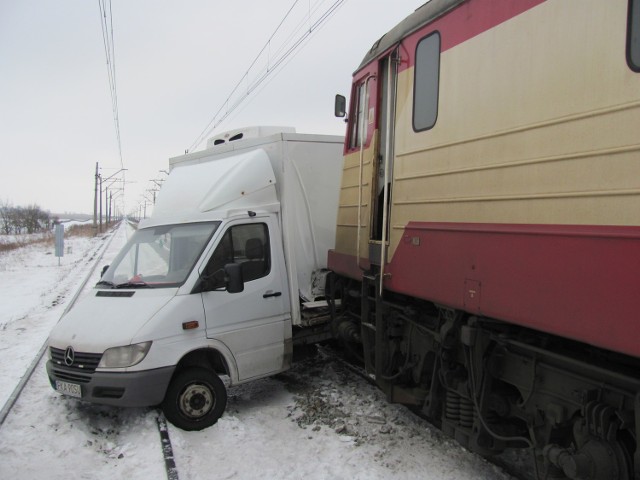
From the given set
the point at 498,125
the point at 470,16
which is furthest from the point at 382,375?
the point at 470,16

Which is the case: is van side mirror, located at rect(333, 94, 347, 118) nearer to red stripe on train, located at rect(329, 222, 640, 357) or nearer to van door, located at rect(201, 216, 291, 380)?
van door, located at rect(201, 216, 291, 380)

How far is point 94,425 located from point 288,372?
2682mm

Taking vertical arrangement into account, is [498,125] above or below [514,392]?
above

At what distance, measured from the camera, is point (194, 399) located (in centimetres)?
520

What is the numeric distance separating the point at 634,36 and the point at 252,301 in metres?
4.39

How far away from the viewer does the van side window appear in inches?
220

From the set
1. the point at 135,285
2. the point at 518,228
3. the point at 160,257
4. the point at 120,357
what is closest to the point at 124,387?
the point at 120,357

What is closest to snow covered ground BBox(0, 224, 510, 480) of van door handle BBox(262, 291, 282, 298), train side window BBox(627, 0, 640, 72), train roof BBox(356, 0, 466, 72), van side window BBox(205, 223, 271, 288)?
van door handle BBox(262, 291, 282, 298)

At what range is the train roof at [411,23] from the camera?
412 cm

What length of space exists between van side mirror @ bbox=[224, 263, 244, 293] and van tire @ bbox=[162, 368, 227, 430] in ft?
3.09

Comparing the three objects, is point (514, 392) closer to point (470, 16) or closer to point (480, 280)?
point (480, 280)

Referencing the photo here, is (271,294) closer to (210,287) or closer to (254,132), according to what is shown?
(210,287)

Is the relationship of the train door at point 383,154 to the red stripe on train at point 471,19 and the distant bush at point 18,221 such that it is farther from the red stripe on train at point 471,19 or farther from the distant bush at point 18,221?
the distant bush at point 18,221

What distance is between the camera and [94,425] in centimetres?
516
